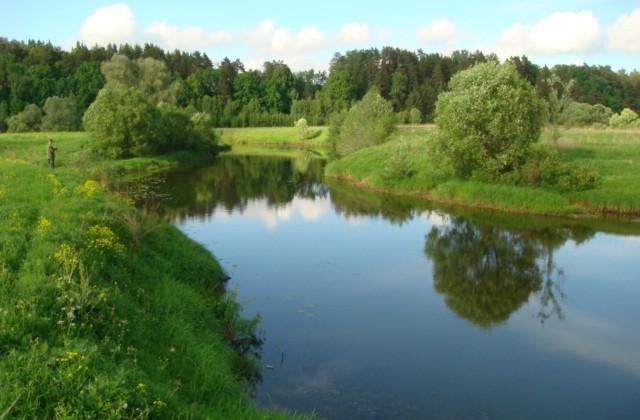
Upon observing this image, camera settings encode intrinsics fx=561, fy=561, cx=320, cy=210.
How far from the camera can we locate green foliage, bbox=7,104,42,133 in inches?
3083

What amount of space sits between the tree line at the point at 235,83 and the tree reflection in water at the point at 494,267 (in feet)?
191

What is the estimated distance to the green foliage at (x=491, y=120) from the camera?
3173cm

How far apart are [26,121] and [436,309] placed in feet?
260

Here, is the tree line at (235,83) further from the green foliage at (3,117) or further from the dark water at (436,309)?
the dark water at (436,309)

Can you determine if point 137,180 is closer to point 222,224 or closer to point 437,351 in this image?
point 222,224

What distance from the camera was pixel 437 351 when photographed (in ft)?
45.0

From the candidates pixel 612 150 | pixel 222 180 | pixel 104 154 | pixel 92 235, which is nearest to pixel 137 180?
pixel 222 180

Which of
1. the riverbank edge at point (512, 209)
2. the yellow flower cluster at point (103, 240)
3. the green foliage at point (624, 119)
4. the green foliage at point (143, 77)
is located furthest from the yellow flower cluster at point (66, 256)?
the green foliage at point (143, 77)

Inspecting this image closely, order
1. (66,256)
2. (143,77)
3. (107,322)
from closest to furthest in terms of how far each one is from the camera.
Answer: (107,322) < (66,256) < (143,77)

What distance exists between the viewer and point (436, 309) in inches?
658

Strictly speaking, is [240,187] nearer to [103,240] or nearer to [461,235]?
[461,235]

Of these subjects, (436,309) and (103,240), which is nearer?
(103,240)

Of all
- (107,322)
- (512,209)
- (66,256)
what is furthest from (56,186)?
(512,209)

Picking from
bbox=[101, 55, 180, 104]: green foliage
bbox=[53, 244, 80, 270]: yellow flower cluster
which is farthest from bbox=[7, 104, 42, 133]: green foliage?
bbox=[53, 244, 80, 270]: yellow flower cluster
